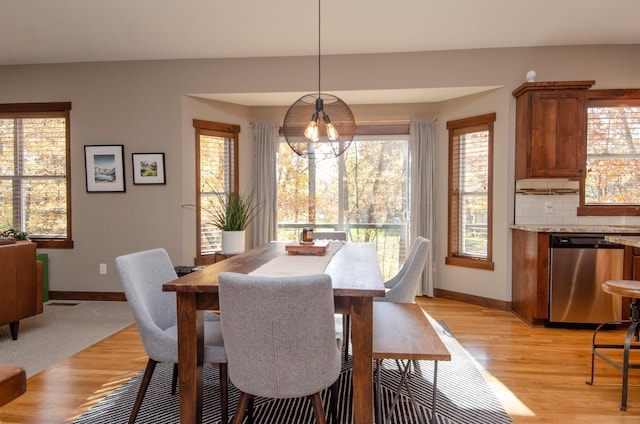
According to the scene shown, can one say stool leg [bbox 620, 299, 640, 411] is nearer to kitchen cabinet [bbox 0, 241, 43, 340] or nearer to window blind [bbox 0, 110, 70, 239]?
kitchen cabinet [bbox 0, 241, 43, 340]

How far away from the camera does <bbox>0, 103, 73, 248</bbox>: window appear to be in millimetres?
4684

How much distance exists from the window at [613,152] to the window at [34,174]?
19.4 feet

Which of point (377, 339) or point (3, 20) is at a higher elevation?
point (3, 20)

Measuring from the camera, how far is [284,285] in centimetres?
138

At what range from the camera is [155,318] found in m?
2.21

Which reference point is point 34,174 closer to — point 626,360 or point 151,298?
point 151,298

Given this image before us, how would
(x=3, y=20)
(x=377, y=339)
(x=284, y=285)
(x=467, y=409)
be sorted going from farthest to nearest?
1. (x=3, y=20)
2. (x=467, y=409)
3. (x=377, y=339)
4. (x=284, y=285)

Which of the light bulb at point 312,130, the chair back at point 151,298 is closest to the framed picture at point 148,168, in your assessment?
the chair back at point 151,298

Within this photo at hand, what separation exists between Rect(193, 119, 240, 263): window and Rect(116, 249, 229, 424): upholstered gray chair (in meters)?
2.38

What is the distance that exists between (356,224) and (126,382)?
10.5ft

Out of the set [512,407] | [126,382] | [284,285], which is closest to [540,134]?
[512,407]

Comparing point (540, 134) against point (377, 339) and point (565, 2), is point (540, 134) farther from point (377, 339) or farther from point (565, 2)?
point (377, 339)

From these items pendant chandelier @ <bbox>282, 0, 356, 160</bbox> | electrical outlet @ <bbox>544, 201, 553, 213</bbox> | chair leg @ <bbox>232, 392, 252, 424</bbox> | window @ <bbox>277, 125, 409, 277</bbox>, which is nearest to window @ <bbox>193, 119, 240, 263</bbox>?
window @ <bbox>277, 125, 409, 277</bbox>

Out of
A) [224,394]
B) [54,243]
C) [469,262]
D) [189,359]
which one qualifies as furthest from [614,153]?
[54,243]
